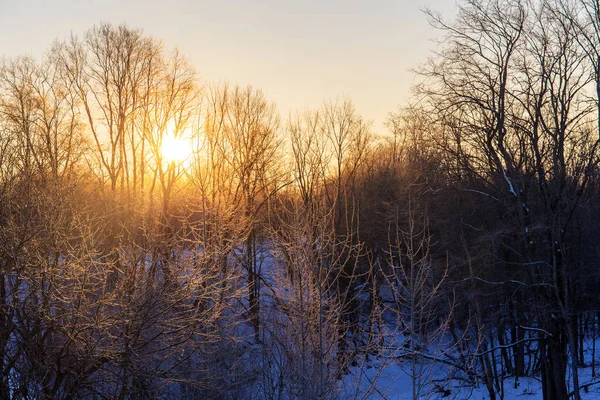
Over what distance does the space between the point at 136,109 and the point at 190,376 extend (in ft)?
52.8

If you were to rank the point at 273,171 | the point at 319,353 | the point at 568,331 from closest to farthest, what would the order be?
the point at 319,353 < the point at 568,331 < the point at 273,171

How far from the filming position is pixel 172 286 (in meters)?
12.3

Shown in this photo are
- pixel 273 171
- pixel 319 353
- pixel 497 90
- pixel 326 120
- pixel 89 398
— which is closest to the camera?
pixel 319 353

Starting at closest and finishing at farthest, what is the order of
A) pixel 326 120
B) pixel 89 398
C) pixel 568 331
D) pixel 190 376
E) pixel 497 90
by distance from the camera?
pixel 89 398 → pixel 190 376 → pixel 568 331 → pixel 497 90 → pixel 326 120

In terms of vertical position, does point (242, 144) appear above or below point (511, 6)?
below

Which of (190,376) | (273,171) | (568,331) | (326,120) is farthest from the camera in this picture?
(326,120)

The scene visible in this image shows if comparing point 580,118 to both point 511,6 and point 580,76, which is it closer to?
point 580,76

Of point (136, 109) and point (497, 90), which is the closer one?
point (497, 90)

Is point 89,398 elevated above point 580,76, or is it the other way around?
point 580,76

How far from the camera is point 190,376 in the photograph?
A: 554 inches

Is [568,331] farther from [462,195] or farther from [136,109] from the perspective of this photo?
[136,109]

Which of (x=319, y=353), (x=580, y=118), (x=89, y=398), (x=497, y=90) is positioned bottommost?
(x=89, y=398)

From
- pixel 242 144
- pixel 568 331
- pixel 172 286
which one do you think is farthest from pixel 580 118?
pixel 242 144

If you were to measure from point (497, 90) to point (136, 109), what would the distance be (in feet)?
55.2
